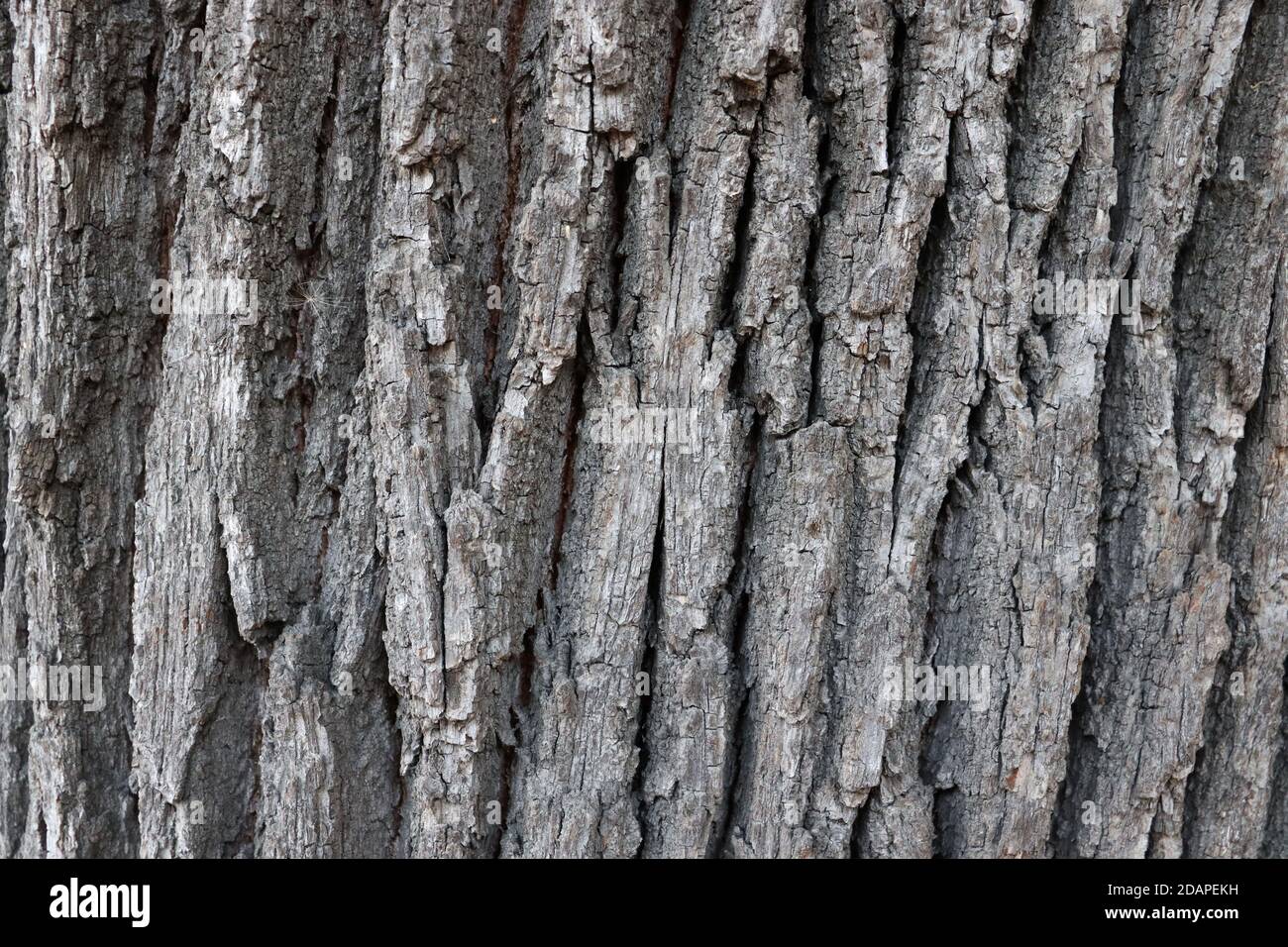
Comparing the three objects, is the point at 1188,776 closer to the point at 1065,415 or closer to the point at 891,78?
the point at 1065,415

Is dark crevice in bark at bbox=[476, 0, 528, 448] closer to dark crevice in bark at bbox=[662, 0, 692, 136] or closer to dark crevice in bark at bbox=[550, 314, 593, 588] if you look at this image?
dark crevice in bark at bbox=[550, 314, 593, 588]

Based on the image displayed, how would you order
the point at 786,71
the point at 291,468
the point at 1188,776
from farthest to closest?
the point at 1188,776, the point at 291,468, the point at 786,71

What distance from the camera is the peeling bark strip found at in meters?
1.82

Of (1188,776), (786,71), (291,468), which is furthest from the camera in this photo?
(1188,776)

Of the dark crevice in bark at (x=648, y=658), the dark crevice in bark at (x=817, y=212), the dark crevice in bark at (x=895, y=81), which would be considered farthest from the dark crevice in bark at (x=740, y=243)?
the dark crevice in bark at (x=648, y=658)

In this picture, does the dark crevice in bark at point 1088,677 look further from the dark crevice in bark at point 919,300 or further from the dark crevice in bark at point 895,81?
the dark crevice in bark at point 895,81

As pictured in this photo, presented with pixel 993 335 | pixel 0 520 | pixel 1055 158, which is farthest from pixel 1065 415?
pixel 0 520

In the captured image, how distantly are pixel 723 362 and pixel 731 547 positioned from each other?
0.40 m

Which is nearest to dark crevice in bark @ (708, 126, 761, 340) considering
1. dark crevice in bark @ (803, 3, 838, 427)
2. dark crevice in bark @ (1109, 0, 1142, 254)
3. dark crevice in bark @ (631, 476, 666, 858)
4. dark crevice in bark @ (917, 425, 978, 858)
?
dark crevice in bark @ (803, 3, 838, 427)

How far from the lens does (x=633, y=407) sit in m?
1.84

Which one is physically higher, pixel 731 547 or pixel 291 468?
pixel 291 468

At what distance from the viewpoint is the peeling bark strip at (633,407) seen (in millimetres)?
1824

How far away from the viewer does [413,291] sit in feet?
5.96

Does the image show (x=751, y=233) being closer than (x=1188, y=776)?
Yes
